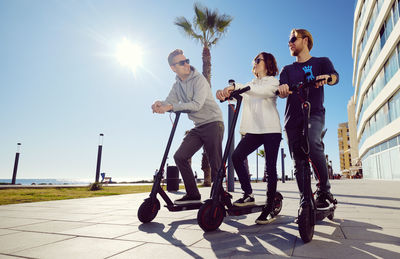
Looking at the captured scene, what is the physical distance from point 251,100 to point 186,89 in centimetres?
98

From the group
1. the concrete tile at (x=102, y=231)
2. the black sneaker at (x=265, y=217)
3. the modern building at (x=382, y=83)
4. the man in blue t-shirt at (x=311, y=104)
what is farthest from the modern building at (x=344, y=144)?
the concrete tile at (x=102, y=231)

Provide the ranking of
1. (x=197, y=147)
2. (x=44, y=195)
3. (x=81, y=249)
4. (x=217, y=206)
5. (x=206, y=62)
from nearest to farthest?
(x=81, y=249) < (x=217, y=206) < (x=197, y=147) < (x=44, y=195) < (x=206, y=62)

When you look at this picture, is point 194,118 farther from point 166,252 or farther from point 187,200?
point 166,252

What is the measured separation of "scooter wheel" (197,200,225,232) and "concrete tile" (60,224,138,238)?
29.8 inches

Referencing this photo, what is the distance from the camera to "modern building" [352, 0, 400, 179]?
20.1m

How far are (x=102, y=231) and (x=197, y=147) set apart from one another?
1.57m

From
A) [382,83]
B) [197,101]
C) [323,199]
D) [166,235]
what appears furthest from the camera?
[382,83]

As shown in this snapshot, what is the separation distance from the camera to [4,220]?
11.5 feet

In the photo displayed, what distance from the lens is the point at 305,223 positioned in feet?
6.88

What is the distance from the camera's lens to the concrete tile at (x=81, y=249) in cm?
193

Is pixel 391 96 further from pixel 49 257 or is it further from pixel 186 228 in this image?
pixel 49 257

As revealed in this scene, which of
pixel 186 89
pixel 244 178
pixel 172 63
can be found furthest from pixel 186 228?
pixel 172 63

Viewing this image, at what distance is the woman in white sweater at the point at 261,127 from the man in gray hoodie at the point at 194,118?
381mm

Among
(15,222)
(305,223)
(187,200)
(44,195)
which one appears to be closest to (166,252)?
(305,223)
